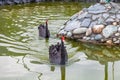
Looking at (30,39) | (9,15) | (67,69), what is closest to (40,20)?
(9,15)

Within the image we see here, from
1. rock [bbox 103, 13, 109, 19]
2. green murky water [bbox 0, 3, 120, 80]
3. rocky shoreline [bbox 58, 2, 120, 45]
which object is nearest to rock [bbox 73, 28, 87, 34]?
rocky shoreline [bbox 58, 2, 120, 45]

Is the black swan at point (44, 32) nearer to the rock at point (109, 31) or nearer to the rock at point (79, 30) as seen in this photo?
the rock at point (79, 30)

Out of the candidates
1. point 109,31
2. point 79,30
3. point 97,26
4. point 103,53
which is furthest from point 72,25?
point 103,53

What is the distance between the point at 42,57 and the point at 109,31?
109 inches

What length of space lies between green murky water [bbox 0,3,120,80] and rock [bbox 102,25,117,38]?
1.88 feet

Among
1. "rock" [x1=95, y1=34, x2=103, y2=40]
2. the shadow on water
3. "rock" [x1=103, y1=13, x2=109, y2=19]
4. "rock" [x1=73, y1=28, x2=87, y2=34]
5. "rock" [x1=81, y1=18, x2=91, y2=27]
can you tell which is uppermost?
"rock" [x1=103, y1=13, x2=109, y2=19]

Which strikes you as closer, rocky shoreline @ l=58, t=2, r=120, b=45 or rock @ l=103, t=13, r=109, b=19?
rocky shoreline @ l=58, t=2, r=120, b=45

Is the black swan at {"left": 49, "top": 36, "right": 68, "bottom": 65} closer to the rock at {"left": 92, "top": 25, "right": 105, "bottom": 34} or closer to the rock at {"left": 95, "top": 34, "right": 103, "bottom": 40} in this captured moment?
the rock at {"left": 95, "top": 34, "right": 103, "bottom": 40}

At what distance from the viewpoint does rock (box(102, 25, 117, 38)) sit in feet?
36.0

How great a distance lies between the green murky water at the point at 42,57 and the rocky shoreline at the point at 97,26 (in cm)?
35

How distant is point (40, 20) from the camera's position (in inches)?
571

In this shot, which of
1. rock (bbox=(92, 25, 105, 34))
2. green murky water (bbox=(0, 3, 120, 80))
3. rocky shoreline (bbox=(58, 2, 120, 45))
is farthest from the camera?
rock (bbox=(92, 25, 105, 34))

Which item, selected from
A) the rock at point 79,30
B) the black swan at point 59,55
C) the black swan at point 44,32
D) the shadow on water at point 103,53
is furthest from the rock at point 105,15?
the black swan at point 59,55

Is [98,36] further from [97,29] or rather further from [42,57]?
A: [42,57]
